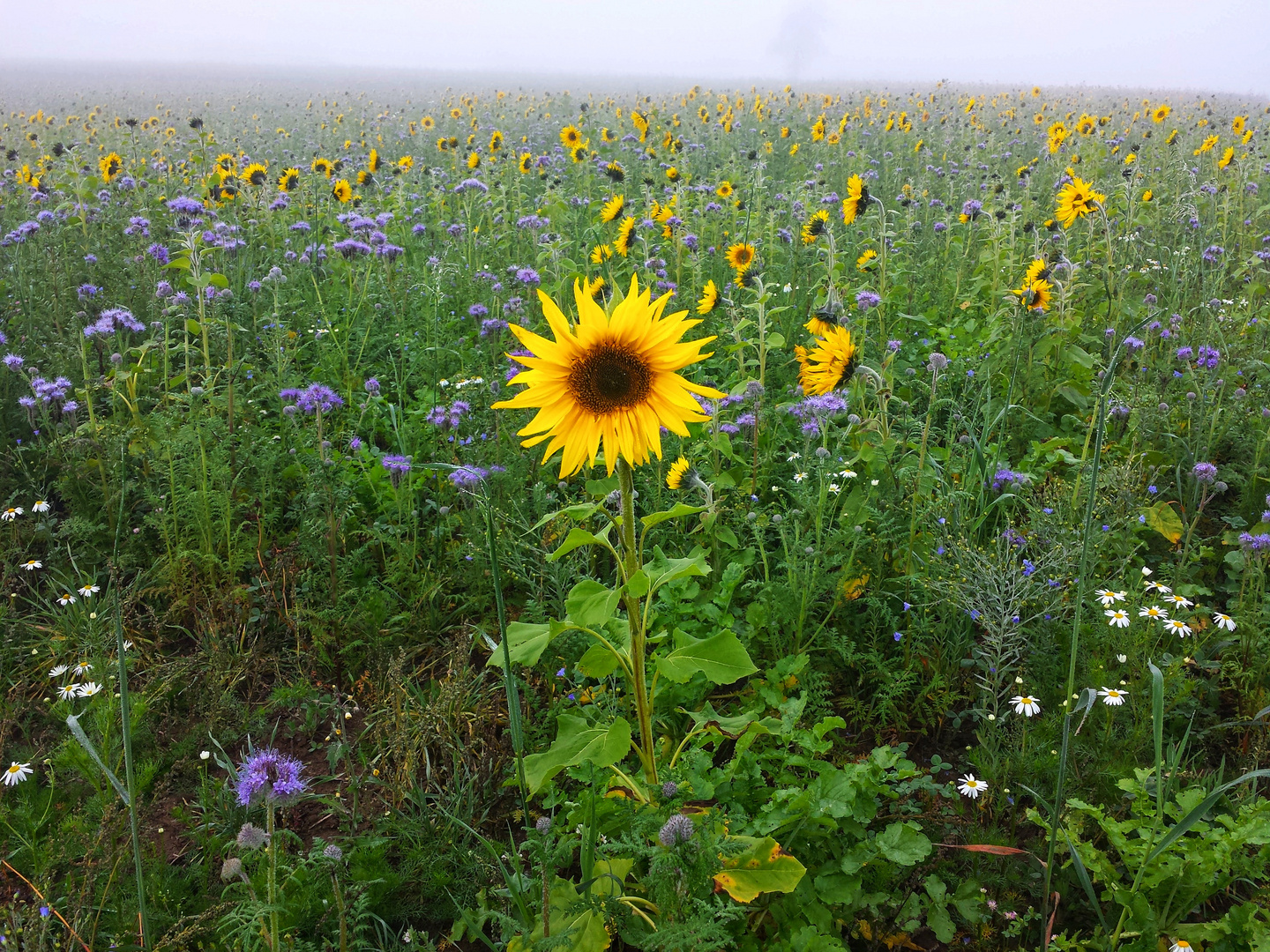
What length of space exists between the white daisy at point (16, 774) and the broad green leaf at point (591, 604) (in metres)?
1.67

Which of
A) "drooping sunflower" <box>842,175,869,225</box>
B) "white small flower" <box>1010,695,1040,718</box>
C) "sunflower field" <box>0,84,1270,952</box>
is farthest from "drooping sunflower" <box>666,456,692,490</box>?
"drooping sunflower" <box>842,175,869,225</box>

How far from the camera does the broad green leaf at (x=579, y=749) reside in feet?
5.16

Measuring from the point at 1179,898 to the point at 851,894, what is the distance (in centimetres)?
Result: 69

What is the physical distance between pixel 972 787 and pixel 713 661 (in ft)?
2.62

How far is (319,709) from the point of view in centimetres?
244

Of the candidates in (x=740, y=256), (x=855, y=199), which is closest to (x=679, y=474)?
(x=740, y=256)

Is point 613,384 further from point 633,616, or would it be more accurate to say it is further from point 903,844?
point 903,844

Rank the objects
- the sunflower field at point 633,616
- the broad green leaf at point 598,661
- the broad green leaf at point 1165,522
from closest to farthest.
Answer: the sunflower field at point 633,616 < the broad green leaf at point 598,661 < the broad green leaf at point 1165,522

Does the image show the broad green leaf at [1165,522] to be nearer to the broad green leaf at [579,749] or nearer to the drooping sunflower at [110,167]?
the broad green leaf at [579,749]

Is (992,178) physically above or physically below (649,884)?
above

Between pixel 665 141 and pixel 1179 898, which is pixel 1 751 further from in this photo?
pixel 665 141

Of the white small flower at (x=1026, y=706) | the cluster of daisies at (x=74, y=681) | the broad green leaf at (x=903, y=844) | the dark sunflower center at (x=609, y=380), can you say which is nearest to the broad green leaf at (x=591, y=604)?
the dark sunflower center at (x=609, y=380)

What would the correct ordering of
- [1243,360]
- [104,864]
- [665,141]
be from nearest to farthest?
1. [104,864]
2. [1243,360]
3. [665,141]

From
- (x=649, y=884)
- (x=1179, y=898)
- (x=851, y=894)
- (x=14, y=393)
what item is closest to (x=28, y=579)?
(x=14, y=393)
